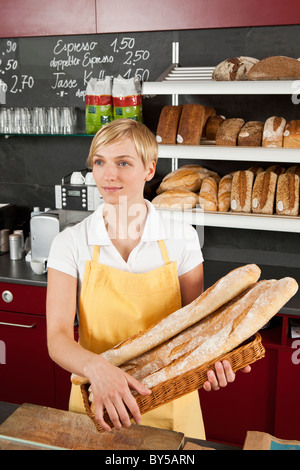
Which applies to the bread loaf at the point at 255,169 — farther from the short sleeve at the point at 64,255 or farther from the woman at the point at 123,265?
the short sleeve at the point at 64,255

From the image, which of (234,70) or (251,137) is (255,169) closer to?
(251,137)

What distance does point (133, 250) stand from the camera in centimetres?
158

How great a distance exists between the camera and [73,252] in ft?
5.03

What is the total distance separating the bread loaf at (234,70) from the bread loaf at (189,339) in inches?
52.9

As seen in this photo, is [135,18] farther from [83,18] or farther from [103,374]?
[103,374]

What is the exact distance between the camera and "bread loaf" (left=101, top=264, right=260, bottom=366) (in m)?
1.30

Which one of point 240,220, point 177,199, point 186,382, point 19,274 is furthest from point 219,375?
point 19,274

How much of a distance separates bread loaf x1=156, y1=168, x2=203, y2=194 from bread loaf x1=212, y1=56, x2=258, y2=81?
0.50m

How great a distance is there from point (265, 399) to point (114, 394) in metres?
1.50

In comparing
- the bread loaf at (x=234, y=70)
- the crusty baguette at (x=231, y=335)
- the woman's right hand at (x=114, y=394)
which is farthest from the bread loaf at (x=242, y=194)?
the woman's right hand at (x=114, y=394)

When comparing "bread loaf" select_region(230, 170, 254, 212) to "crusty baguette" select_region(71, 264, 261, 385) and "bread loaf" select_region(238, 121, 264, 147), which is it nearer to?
"bread loaf" select_region(238, 121, 264, 147)

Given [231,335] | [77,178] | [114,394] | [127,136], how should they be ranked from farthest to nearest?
[77,178]
[127,136]
[231,335]
[114,394]
